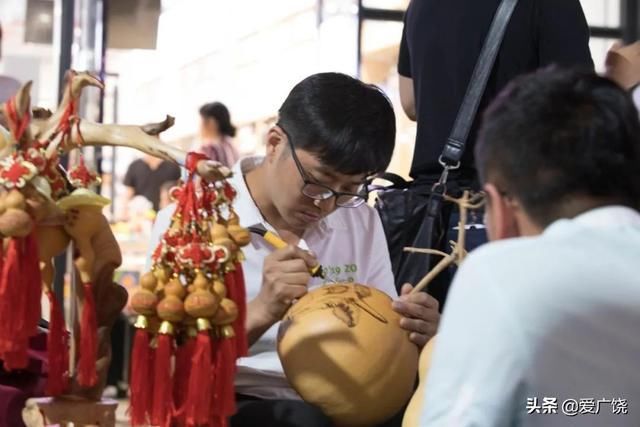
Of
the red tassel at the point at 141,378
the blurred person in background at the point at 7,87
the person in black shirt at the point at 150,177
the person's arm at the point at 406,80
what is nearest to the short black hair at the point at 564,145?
the red tassel at the point at 141,378

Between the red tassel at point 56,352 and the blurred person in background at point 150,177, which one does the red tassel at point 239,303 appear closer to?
the red tassel at point 56,352

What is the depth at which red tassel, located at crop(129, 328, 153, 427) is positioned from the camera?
4.60ft

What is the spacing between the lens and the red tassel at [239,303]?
1424 mm

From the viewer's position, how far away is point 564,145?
1.09 meters

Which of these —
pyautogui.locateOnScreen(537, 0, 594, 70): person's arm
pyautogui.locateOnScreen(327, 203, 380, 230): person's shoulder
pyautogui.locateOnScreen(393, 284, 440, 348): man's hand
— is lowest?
pyautogui.locateOnScreen(393, 284, 440, 348): man's hand

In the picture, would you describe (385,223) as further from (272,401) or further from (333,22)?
(333,22)

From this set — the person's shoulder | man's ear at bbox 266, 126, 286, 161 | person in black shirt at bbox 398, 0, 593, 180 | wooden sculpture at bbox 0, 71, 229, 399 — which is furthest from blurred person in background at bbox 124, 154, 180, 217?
wooden sculpture at bbox 0, 71, 229, 399

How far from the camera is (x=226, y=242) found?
4.61 feet

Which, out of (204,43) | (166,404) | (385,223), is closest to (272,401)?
(166,404)

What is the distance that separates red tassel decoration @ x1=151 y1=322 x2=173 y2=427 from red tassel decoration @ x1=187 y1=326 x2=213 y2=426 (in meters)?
0.03

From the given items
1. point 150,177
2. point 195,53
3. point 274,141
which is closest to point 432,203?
point 274,141

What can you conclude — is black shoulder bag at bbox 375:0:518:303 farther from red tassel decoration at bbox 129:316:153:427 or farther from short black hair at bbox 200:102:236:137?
short black hair at bbox 200:102:236:137

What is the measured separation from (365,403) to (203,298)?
0.33 meters

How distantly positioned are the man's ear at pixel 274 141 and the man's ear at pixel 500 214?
67cm
